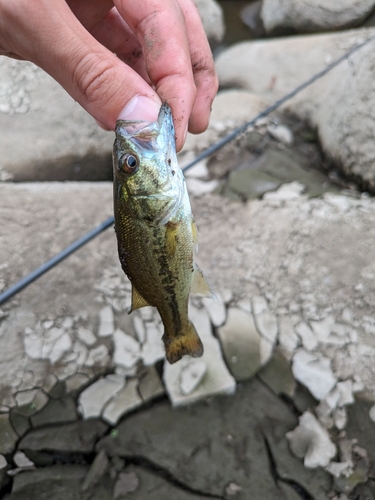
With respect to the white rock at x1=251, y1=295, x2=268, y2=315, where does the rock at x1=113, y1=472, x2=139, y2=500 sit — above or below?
below

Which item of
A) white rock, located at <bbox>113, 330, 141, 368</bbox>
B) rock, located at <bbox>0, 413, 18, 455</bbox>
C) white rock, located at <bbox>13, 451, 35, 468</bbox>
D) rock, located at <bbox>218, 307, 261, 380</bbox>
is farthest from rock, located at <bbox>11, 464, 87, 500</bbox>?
rock, located at <bbox>218, 307, 261, 380</bbox>

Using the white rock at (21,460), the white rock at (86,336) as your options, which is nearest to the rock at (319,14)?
the white rock at (86,336)

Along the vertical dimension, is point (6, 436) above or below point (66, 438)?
above

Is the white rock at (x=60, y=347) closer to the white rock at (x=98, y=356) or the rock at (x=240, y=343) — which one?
the white rock at (x=98, y=356)

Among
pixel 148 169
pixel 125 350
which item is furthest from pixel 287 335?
pixel 148 169

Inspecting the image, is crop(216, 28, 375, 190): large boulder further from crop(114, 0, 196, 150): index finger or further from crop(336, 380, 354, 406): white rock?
crop(114, 0, 196, 150): index finger

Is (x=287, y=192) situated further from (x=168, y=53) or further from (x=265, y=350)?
(x=168, y=53)

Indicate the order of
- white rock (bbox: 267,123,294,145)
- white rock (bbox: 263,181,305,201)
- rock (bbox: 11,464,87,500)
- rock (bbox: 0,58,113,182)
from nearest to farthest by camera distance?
rock (bbox: 11,464,87,500), white rock (bbox: 263,181,305,201), rock (bbox: 0,58,113,182), white rock (bbox: 267,123,294,145)
